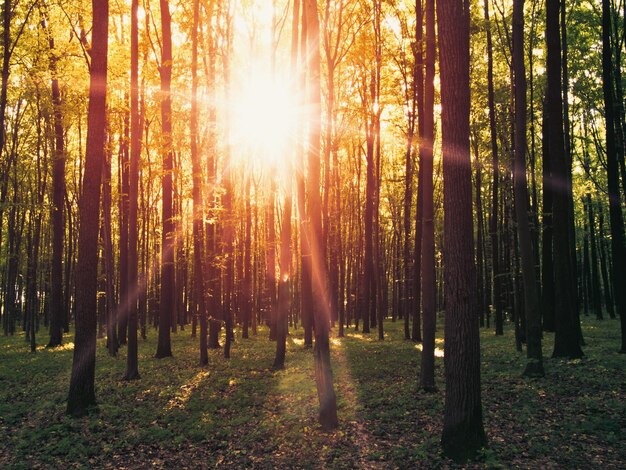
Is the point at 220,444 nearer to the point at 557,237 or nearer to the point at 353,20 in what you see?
the point at 557,237

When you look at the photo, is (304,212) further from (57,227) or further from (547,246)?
(57,227)

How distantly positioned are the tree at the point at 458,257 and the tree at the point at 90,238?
8.10m

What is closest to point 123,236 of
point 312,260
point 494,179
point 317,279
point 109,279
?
point 109,279

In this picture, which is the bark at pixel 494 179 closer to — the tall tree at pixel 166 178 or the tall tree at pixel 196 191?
the tall tree at pixel 196 191

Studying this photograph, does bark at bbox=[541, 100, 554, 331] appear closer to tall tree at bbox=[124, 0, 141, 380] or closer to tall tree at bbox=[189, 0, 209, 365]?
tall tree at bbox=[189, 0, 209, 365]

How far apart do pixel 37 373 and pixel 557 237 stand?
17.8 meters

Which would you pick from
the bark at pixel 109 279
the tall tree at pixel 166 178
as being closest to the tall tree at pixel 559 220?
the tall tree at pixel 166 178

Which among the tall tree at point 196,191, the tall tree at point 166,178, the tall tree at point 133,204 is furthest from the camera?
the tall tree at point 166,178

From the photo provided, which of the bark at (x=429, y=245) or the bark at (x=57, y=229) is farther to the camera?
the bark at (x=57, y=229)

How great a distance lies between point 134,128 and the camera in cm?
1414

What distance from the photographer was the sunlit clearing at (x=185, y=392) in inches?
430

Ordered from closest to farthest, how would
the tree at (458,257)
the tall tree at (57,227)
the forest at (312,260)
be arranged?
1. the tree at (458,257)
2. the forest at (312,260)
3. the tall tree at (57,227)

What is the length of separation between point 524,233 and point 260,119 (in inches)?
546

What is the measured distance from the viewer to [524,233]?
1141 cm
